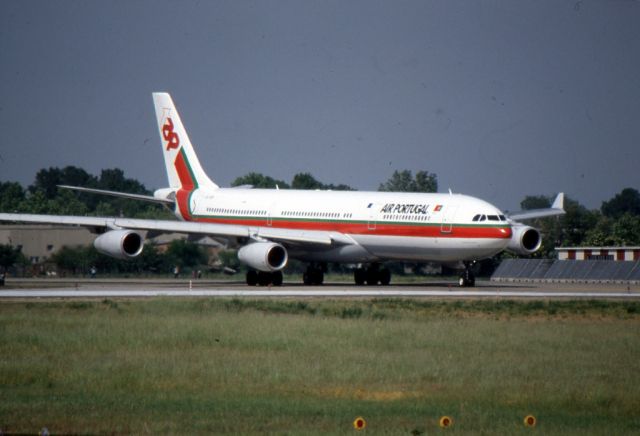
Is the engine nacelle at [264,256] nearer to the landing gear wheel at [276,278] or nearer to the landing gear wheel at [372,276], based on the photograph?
the landing gear wheel at [276,278]

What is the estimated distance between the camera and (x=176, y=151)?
194 ft

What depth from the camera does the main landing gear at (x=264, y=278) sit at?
49.7 metres

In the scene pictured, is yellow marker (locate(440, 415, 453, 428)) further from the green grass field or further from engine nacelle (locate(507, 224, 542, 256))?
engine nacelle (locate(507, 224, 542, 256))

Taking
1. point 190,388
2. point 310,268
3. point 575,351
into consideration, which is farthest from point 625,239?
point 190,388

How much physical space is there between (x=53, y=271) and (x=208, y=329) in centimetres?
4155

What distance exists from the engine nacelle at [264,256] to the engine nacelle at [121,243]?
465 centimetres

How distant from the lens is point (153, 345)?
2370 cm

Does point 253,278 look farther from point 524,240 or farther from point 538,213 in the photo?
point 538,213

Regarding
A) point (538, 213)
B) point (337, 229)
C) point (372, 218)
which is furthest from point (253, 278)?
point (538, 213)

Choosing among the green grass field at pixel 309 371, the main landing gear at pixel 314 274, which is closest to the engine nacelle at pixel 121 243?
the main landing gear at pixel 314 274

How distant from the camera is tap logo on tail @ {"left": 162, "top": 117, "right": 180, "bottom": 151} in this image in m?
59.3

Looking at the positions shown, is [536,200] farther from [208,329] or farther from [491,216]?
[208,329]

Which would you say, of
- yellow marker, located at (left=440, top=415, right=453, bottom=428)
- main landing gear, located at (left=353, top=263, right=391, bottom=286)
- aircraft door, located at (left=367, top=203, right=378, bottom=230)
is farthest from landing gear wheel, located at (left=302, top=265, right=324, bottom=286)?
yellow marker, located at (left=440, top=415, right=453, bottom=428)

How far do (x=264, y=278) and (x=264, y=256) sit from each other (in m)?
3.36
